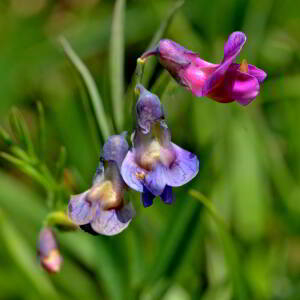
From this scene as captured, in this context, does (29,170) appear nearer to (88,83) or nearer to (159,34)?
(88,83)

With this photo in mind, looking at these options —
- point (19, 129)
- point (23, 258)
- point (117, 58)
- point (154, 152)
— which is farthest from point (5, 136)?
point (23, 258)

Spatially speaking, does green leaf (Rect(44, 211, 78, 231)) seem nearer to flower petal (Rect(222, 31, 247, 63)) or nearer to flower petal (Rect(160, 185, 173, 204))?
flower petal (Rect(160, 185, 173, 204))

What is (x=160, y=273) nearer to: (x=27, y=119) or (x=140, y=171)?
(x=140, y=171)

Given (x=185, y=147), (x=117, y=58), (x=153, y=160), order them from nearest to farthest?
(x=153, y=160) → (x=117, y=58) → (x=185, y=147)

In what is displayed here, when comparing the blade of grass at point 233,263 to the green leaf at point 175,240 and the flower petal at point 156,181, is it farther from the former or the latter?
the flower petal at point 156,181

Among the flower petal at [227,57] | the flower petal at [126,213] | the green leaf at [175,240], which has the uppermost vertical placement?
the flower petal at [227,57]

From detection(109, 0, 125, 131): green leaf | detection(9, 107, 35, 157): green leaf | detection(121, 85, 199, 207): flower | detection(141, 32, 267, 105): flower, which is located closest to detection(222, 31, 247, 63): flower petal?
detection(141, 32, 267, 105): flower

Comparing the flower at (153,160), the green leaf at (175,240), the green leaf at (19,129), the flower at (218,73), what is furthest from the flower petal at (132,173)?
the green leaf at (175,240)
